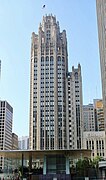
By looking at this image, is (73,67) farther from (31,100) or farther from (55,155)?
(55,155)

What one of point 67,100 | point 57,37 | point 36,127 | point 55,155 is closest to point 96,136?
point 67,100

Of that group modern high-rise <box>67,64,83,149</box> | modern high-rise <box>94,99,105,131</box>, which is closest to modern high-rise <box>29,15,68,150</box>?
modern high-rise <box>67,64,83,149</box>

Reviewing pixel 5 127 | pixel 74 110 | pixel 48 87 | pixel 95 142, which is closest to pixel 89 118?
pixel 95 142

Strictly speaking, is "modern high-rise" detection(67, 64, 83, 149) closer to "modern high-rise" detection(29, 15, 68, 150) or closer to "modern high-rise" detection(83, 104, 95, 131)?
"modern high-rise" detection(29, 15, 68, 150)

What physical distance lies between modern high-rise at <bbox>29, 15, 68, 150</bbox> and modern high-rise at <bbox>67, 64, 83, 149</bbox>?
7.08ft

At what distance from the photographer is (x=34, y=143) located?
11069cm

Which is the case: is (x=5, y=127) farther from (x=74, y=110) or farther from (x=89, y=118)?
(x=74, y=110)

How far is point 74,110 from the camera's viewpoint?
388 ft

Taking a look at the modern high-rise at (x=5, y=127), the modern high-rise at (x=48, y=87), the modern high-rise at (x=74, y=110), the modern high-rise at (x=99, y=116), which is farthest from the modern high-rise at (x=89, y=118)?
the modern high-rise at (x=48, y=87)

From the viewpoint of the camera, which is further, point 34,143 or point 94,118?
point 94,118

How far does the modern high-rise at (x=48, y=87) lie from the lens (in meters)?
111

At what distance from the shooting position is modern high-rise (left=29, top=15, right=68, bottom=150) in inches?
4370

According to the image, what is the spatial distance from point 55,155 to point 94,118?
103m

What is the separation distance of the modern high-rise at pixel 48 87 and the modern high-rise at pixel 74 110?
85.0 inches
